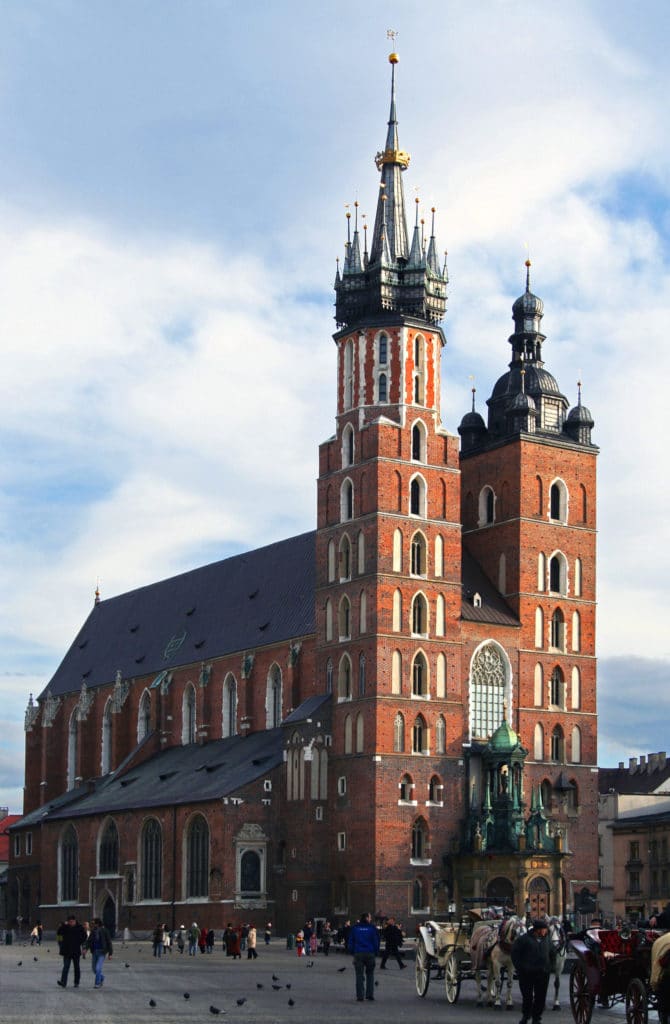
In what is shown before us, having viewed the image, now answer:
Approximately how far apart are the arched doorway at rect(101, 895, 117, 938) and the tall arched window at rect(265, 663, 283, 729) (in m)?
11.8

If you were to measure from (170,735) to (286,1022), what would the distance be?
63.4 metres

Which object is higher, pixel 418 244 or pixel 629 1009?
pixel 418 244

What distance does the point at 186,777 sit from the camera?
259 ft

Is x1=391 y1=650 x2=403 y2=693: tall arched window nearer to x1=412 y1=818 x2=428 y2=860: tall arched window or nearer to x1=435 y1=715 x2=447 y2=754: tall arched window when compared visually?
x1=435 y1=715 x2=447 y2=754: tall arched window

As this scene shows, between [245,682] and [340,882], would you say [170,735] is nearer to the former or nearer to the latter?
[245,682]

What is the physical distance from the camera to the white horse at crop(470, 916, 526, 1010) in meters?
30.1

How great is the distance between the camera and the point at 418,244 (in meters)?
74.1

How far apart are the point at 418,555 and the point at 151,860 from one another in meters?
20.3

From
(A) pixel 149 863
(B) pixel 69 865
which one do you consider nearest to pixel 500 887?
(A) pixel 149 863

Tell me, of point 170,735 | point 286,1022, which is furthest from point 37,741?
point 286,1022

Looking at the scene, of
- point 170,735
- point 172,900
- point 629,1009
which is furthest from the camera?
point 170,735

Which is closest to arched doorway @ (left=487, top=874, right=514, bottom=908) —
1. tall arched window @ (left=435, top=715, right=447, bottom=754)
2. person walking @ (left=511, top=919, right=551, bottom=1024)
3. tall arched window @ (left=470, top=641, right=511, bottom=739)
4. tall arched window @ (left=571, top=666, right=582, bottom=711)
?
tall arched window @ (left=435, top=715, right=447, bottom=754)

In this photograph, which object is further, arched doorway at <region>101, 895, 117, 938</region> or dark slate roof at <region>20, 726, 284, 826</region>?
arched doorway at <region>101, 895, 117, 938</region>

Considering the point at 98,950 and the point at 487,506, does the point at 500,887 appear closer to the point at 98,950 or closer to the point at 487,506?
the point at 487,506
